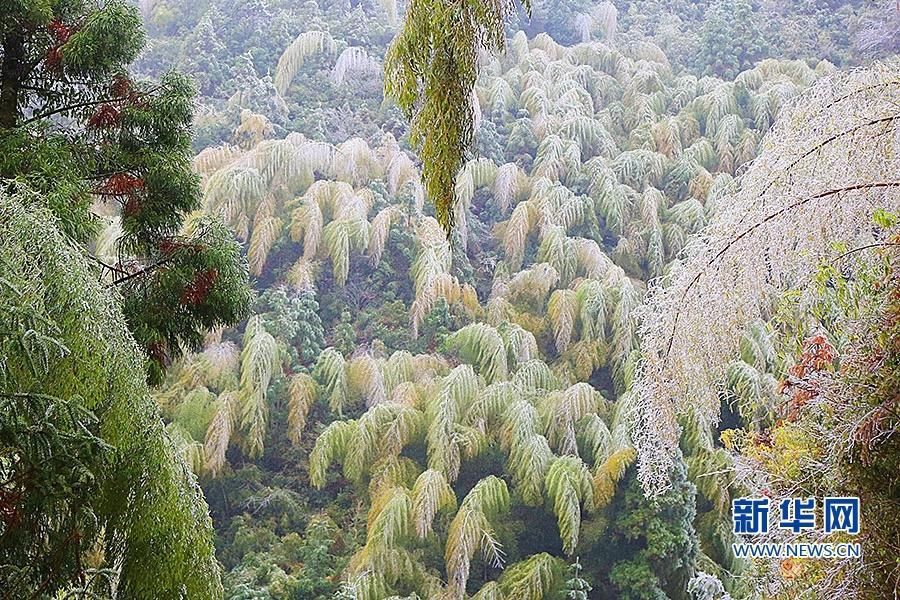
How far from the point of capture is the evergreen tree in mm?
2213

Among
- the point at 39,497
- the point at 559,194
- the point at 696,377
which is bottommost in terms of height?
the point at 39,497

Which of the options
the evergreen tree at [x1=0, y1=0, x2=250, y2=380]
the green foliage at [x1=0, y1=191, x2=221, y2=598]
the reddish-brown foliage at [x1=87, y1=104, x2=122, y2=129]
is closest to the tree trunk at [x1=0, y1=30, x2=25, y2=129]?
the evergreen tree at [x1=0, y1=0, x2=250, y2=380]

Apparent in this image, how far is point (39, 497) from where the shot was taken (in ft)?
3.62

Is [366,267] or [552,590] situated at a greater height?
[366,267]

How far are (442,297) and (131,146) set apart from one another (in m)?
2.92

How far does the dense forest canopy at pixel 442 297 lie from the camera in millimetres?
1332

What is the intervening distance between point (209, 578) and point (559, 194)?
14.7ft

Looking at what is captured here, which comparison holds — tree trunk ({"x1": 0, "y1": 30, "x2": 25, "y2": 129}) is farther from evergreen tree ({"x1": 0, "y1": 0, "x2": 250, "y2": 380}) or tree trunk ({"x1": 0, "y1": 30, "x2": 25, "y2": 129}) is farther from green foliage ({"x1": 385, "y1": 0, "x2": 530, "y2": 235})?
green foliage ({"x1": 385, "y1": 0, "x2": 530, "y2": 235})

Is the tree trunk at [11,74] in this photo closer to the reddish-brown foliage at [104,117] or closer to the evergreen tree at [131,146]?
the evergreen tree at [131,146]

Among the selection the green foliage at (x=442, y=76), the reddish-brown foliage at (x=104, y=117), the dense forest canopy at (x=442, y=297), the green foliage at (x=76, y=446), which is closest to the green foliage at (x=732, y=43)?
the dense forest canopy at (x=442, y=297)

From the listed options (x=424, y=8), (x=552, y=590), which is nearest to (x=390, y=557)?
(x=552, y=590)

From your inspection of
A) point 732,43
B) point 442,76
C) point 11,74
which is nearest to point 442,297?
point 11,74

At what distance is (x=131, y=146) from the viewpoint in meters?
2.33

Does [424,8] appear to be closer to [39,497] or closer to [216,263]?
[39,497]
